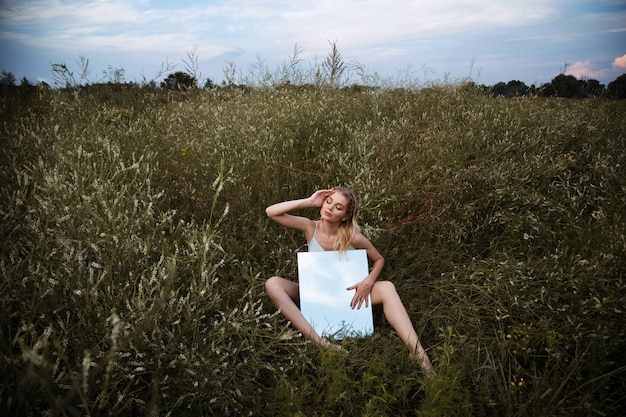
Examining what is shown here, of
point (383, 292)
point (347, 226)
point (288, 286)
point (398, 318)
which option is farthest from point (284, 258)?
point (398, 318)

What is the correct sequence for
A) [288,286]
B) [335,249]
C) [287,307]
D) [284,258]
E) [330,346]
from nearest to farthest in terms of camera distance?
[330,346], [287,307], [288,286], [335,249], [284,258]

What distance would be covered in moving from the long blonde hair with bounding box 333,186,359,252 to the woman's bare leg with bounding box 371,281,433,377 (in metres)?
0.30

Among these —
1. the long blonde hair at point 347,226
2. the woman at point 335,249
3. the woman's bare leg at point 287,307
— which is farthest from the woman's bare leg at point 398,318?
the woman's bare leg at point 287,307

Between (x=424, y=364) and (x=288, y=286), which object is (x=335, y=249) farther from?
(x=424, y=364)

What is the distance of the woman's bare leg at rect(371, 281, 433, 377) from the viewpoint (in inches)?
86.0

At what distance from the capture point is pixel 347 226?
8.87 feet

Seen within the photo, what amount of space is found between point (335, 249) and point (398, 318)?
55 centimetres

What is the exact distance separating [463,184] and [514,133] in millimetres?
1348

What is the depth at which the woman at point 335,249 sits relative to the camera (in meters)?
2.38

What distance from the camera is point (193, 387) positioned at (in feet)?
5.73

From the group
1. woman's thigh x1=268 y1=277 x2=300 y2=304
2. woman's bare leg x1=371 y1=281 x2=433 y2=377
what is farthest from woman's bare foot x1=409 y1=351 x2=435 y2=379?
woman's thigh x1=268 y1=277 x2=300 y2=304

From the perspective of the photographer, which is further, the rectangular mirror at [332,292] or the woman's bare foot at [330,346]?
the rectangular mirror at [332,292]

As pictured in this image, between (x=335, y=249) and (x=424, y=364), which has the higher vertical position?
(x=335, y=249)

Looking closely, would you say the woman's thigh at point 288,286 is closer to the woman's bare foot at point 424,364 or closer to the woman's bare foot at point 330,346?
the woman's bare foot at point 330,346
